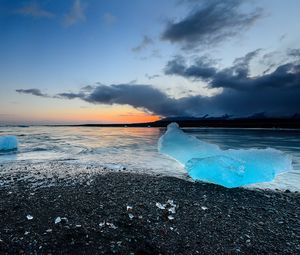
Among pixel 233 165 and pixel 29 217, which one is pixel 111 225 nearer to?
pixel 29 217

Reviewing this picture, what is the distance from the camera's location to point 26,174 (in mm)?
7414

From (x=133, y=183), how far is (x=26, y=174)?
357cm

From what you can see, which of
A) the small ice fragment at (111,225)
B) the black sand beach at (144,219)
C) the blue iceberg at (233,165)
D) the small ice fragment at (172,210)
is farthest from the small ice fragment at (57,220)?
the blue iceberg at (233,165)

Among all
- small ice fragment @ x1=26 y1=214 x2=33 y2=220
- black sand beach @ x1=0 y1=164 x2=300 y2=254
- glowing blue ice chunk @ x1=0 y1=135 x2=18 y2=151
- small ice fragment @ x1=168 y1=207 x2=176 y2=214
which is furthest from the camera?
glowing blue ice chunk @ x1=0 y1=135 x2=18 y2=151

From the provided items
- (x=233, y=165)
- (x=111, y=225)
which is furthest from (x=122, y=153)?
(x=111, y=225)

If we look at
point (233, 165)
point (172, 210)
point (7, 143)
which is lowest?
point (172, 210)

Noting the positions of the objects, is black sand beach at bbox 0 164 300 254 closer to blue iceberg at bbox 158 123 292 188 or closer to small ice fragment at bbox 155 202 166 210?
small ice fragment at bbox 155 202 166 210

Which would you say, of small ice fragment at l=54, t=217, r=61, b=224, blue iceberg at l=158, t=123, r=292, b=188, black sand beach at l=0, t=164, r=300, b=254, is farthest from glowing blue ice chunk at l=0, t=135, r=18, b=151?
small ice fragment at l=54, t=217, r=61, b=224

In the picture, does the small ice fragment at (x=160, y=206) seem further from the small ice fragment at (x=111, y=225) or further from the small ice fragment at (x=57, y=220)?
the small ice fragment at (x=57, y=220)

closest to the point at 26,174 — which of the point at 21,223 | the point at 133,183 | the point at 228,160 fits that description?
the point at 133,183

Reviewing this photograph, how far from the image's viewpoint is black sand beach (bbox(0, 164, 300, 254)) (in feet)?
10.9

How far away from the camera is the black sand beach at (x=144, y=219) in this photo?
3324 mm

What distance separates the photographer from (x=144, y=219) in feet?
13.5

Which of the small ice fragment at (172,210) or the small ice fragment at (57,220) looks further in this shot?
the small ice fragment at (172,210)
